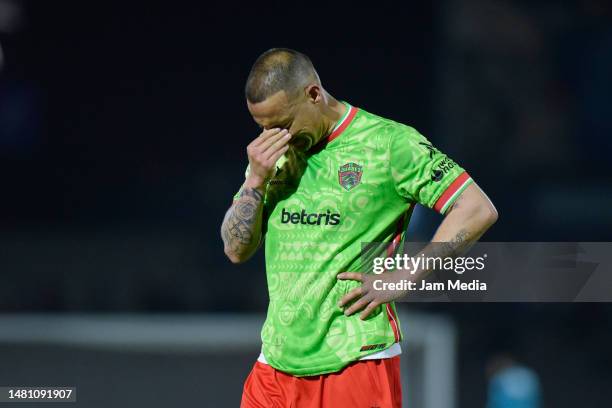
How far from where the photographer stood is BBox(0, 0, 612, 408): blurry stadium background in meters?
6.55

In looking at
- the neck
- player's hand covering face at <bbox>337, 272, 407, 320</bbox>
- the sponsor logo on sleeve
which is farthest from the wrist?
the sponsor logo on sleeve

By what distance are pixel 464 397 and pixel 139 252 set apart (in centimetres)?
231

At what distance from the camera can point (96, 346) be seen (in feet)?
18.4

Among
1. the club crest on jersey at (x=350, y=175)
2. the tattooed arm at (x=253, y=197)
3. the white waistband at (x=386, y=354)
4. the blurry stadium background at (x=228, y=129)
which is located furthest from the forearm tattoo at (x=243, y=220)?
the blurry stadium background at (x=228, y=129)

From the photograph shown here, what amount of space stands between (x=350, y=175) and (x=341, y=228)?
15 centimetres

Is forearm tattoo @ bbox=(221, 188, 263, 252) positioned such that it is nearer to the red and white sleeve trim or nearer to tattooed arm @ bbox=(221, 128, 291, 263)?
tattooed arm @ bbox=(221, 128, 291, 263)

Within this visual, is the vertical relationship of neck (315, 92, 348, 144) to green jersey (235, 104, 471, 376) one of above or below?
above

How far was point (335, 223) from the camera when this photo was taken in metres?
2.67

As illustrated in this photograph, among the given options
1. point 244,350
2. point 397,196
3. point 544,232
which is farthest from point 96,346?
point 397,196

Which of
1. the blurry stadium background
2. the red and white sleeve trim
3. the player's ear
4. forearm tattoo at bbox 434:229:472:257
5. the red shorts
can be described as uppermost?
the blurry stadium background

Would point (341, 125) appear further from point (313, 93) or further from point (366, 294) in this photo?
point (366, 294)

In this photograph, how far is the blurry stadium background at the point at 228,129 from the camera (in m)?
6.55

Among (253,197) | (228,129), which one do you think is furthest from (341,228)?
(228,129)

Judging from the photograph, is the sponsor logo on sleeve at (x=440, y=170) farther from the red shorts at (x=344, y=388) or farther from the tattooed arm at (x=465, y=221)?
the red shorts at (x=344, y=388)
